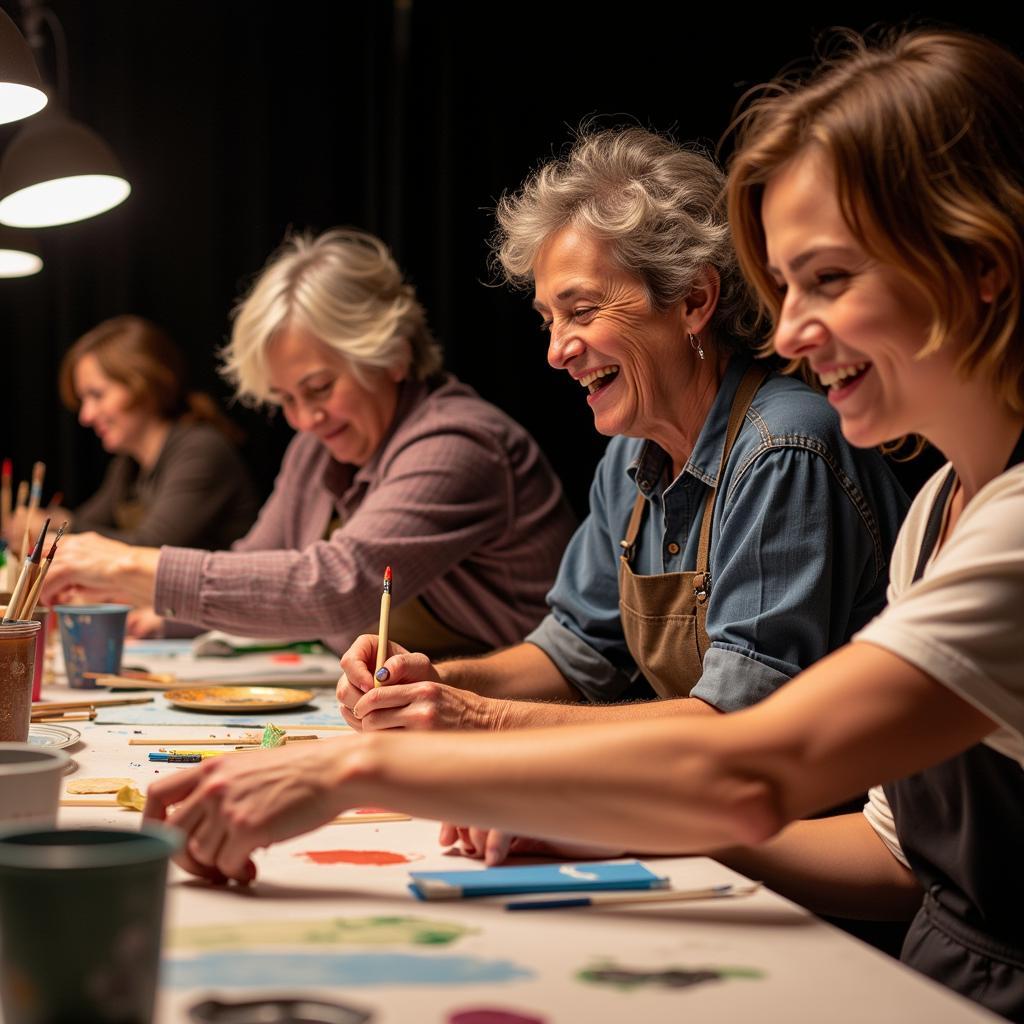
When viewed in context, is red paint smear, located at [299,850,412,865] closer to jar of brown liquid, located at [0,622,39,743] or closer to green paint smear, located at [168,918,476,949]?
green paint smear, located at [168,918,476,949]

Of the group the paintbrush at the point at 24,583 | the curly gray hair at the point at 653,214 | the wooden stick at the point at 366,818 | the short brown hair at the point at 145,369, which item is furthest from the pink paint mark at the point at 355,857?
the short brown hair at the point at 145,369

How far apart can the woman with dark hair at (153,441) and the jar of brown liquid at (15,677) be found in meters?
2.68

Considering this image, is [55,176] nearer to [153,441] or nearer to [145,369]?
[145,369]

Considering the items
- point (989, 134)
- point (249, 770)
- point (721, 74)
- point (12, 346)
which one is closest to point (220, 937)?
point (249, 770)

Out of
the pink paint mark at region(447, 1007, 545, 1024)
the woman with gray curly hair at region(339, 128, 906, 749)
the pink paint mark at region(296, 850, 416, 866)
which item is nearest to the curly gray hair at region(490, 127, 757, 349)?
the woman with gray curly hair at region(339, 128, 906, 749)

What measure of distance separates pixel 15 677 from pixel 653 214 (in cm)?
113

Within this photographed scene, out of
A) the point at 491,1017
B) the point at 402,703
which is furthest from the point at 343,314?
the point at 491,1017

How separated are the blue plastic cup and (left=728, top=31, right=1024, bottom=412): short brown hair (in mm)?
1608

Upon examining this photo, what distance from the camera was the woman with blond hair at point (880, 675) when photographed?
1.03 metres

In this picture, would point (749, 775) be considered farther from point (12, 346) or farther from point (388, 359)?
point (12, 346)

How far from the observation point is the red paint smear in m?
1.23

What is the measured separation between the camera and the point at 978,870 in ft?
4.17

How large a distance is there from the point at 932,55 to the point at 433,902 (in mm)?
897

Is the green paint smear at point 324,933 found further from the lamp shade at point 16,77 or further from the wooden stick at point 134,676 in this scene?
the lamp shade at point 16,77
